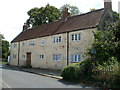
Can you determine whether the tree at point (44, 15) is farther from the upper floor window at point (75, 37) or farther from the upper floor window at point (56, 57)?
the upper floor window at point (75, 37)

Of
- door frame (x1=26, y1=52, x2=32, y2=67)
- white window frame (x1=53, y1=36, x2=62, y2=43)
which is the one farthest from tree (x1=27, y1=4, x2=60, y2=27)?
white window frame (x1=53, y1=36, x2=62, y2=43)

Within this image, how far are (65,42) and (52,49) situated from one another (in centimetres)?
302

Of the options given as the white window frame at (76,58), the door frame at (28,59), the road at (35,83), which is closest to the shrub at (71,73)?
the road at (35,83)

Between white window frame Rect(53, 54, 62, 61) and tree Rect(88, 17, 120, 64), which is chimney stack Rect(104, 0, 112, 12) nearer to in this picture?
tree Rect(88, 17, 120, 64)

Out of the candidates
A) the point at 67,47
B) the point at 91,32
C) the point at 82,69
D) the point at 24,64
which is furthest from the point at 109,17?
the point at 24,64

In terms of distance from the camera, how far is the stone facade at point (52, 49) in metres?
19.6

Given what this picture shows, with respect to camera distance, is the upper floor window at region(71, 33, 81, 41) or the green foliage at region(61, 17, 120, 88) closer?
the green foliage at region(61, 17, 120, 88)

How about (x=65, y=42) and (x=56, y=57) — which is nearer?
(x=65, y=42)

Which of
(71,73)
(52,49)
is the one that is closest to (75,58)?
(52,49)

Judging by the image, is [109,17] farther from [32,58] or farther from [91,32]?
[32,58]

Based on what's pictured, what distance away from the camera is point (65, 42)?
21891 mm

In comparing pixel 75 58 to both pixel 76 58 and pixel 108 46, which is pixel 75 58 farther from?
pixel 108 46

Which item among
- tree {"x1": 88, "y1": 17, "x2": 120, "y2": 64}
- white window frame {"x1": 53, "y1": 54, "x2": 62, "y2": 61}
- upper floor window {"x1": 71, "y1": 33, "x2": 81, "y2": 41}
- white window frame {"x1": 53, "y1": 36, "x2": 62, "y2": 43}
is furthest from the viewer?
white window frame {"x1": 53, "y1": 36, "x2": 62, "y2": 43}

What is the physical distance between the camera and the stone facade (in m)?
19.6
